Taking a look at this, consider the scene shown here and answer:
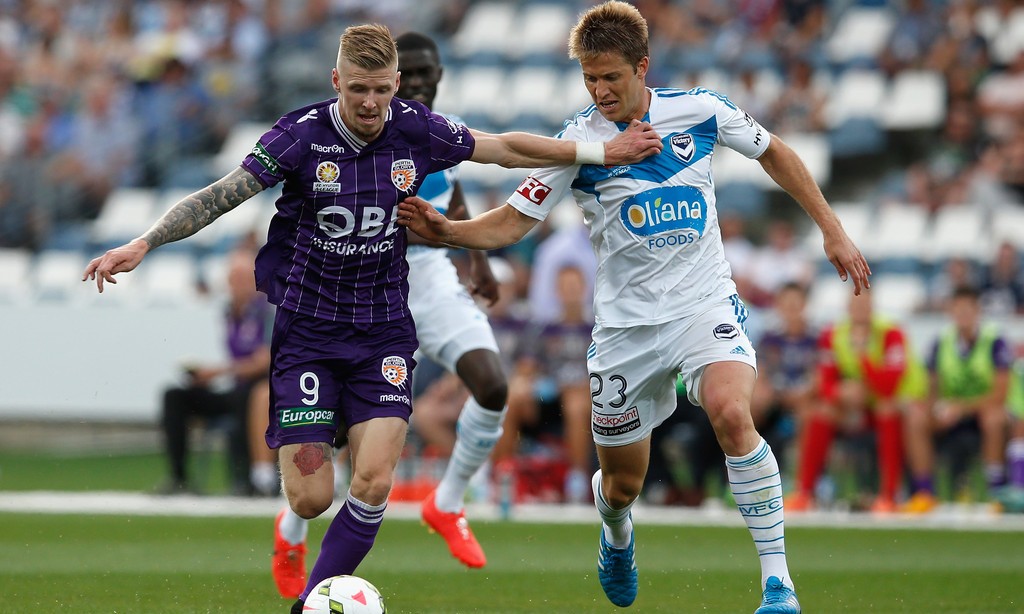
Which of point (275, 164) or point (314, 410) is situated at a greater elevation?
point (275, 164)

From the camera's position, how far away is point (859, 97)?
61.8 feet

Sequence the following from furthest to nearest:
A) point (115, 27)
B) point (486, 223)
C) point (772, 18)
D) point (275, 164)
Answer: point (115, 27), point (772, 18), point (486, 223), point (275, 164)

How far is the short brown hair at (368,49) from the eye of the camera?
6387 mm

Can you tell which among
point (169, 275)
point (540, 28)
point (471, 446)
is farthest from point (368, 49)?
point (540, 28)

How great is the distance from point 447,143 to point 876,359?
726 centimetres

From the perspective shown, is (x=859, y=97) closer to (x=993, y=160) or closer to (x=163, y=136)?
(x=993, y=160)

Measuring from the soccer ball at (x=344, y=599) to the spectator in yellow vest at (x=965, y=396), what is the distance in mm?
7751

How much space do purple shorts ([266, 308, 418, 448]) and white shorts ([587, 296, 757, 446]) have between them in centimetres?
93

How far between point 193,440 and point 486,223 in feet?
32.1

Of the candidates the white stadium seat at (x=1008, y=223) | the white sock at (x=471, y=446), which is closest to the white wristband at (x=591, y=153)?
the white sock at (x=471, y=446)

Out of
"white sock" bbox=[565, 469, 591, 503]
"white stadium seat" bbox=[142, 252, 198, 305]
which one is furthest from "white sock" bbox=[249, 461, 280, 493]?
"white stadium seat" bbox=[142, 252, 198, 305]

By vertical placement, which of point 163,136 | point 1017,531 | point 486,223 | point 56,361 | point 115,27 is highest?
point 115,27

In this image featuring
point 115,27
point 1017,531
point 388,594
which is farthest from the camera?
point 115,27

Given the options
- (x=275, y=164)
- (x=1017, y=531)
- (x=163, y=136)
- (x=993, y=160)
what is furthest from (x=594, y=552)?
(x=163, y=136)
